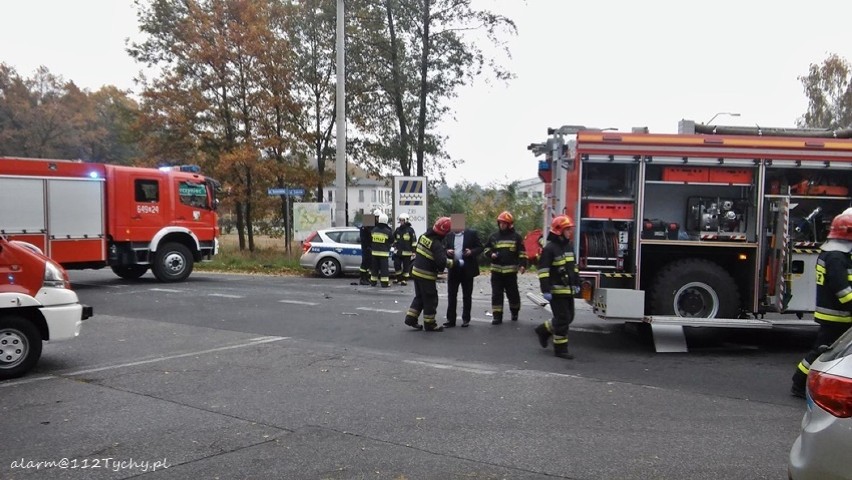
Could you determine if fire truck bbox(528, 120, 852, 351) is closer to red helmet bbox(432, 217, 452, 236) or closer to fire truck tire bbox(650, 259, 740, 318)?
fire truck tire bbox(650, 259, 740, 318)

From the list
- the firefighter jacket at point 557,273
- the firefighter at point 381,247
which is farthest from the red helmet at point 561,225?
the firefighter at point 381,247

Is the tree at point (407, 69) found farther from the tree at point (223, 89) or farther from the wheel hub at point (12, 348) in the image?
the wheel hub at point (12, 348)

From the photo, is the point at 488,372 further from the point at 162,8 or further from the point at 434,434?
the point at 162,8

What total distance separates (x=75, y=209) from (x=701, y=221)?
40.2ft

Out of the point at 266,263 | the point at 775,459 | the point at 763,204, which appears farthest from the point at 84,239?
the point at 775,459

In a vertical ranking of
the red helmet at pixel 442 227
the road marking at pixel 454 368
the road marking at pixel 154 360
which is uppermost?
the red helmet at pixel 442 227

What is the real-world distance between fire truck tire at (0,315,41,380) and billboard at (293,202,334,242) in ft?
46.7

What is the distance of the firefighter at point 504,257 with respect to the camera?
400 inches

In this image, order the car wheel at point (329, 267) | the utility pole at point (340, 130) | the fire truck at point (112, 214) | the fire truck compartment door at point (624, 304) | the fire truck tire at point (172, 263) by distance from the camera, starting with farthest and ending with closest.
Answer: the utility pole at point (340, 130) → the car wheel at point (329, 267) → the fire truck tire at point (172, 263) → the fire truck at point (112, 214) → the fire truck compartment door at point (624, 304)

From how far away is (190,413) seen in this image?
5.60 m

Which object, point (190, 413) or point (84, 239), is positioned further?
point (84, 239)

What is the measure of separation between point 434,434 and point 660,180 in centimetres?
515

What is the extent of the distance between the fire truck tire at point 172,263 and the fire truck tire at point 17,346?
368 inches

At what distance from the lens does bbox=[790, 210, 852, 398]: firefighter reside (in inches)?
234
